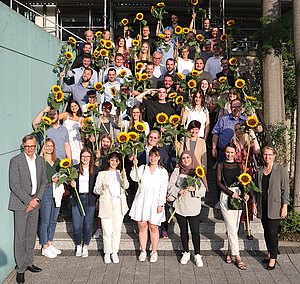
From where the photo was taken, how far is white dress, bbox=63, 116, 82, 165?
844 centimetres

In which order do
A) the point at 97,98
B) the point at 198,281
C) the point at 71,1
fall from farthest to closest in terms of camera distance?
the point at 71,1, the point at 97,98, the point at 198,281

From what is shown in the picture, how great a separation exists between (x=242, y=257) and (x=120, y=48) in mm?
5594

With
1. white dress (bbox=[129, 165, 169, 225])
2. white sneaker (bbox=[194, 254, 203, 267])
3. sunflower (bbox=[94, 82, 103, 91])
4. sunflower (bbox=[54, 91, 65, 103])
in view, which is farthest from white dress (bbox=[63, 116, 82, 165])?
white sneaker (bbox=[194, 254, 203, 267])

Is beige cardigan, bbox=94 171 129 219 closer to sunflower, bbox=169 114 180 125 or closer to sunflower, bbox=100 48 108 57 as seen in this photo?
sunflower, bbox=169 114 180 125

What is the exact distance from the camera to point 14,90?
724 cm

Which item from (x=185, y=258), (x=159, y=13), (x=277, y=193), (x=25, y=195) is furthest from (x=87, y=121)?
(x=159, y=13)

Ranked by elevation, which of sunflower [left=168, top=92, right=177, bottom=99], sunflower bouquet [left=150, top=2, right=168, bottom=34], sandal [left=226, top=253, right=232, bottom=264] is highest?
sunflower bouquet [left=150, top=2, right=168, bottom=34]

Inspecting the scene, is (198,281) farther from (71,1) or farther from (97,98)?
(71,1)

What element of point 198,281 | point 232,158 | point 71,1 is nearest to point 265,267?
point 198,281

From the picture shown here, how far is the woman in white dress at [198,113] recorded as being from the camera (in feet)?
28.8

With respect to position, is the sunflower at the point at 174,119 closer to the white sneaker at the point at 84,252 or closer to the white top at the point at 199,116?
the white top at the point at 199,116

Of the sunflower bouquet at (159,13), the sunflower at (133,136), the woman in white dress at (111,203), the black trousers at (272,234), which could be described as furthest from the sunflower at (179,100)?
the sunflower bouquet at (159,13)

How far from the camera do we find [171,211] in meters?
7.74

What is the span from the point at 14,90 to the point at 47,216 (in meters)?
1.85
